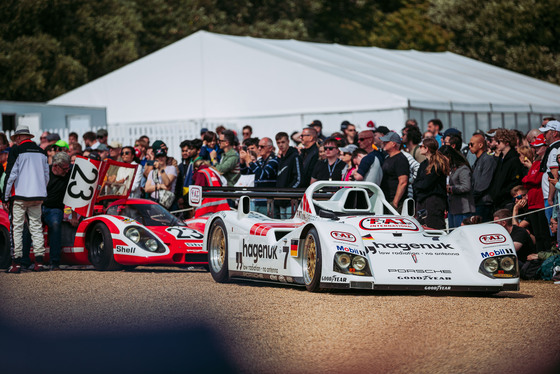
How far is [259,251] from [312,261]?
1058mm

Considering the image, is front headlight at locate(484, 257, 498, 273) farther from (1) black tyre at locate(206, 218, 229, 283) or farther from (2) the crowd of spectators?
(1) black tyre at locate(206, 218, 229, 283)

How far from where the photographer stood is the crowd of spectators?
44.5ft

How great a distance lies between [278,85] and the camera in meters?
28.3

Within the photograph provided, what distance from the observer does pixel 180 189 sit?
18.3 meters

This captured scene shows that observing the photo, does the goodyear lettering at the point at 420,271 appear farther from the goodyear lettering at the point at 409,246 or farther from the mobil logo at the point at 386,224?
the mobil logo at the point at 386,224

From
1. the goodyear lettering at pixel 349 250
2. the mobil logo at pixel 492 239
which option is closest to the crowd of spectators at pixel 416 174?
the mobil logo at pixel 492 239

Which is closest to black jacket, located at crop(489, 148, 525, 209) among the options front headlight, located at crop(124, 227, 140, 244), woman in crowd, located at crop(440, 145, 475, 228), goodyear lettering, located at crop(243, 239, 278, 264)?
woman in crowd, located at crop(440, 145, 475, 228)

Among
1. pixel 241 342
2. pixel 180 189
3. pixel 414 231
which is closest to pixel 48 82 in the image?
pixel 180 189

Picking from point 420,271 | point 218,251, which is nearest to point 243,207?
point 218,251

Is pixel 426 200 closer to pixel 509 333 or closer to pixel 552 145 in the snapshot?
pixel 552 145

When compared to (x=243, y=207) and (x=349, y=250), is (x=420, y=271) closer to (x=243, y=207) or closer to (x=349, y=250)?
(x=349, y=250)

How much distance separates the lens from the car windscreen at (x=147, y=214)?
50.6 feet

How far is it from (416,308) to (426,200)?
4057 millimetres

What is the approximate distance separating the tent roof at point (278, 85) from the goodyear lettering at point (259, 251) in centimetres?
1227
